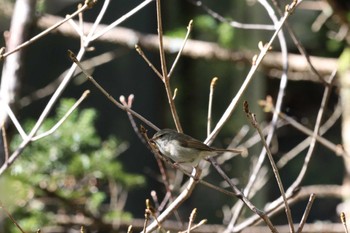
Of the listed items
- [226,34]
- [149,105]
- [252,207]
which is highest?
[252,207]

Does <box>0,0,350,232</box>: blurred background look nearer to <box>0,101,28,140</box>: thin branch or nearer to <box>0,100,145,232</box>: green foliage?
<box>0,100,145,232</box>: green foliage

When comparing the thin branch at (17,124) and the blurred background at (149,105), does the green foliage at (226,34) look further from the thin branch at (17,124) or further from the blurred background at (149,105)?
the thin branch at (17,124)

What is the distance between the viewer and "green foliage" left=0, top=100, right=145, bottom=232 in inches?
113

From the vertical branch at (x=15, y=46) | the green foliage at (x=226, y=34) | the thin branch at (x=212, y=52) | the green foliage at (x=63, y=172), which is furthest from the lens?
the thin branch at (x=212, y=52)

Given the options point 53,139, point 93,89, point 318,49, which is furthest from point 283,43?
point 318,49

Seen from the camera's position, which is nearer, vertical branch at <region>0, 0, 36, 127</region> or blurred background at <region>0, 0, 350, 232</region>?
vertical branch at <region>0, 0, 36, 127</region>

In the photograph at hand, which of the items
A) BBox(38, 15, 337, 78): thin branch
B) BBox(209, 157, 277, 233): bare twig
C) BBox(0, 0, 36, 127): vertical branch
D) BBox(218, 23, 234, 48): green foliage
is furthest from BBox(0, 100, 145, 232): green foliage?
BBox(209, 157, 277, 233): bare twig

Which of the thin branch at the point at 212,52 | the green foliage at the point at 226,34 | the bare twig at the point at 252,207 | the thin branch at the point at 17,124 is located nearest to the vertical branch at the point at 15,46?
the thin branch at the point at 17,124

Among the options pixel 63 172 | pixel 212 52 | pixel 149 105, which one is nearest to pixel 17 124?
pixel 63 172

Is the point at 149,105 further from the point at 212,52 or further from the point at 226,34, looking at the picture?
the point at 226,34

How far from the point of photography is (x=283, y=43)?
2475 millimetres

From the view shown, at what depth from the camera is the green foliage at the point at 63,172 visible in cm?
287

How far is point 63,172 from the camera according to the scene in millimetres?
3053

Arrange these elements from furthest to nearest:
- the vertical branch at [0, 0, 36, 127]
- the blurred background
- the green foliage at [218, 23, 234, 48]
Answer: the green foliage at [218, 23, 234, 48], the blurred background, the vertical branch at [0, 0, 36, 127]
